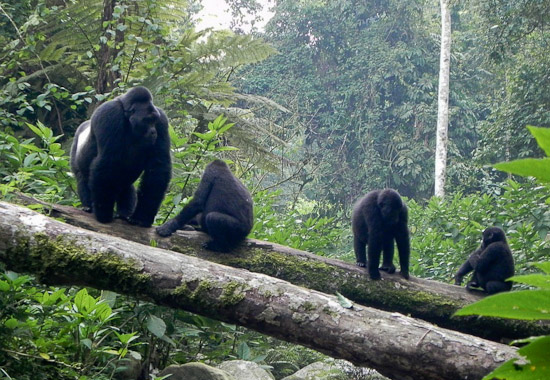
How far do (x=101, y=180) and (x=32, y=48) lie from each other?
3.86 meters

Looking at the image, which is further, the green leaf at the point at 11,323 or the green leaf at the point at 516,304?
the green leaf at the point at 11,323

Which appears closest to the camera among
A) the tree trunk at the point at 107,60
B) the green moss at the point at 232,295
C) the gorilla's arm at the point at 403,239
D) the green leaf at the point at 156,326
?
the green moss at the point at 232,295

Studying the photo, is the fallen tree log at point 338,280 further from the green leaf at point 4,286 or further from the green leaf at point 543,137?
the green leaf at point 543,137

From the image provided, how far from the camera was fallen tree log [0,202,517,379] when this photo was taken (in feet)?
11.5

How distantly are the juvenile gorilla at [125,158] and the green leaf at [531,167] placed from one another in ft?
15.9

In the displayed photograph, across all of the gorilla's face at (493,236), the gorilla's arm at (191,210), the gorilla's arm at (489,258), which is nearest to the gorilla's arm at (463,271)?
the gorilla's face at (493,236)

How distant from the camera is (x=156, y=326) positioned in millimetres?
4352

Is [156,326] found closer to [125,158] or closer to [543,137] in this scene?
A: [125,158]

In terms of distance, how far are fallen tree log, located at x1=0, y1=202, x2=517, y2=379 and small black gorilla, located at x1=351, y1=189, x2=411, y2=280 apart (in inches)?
102

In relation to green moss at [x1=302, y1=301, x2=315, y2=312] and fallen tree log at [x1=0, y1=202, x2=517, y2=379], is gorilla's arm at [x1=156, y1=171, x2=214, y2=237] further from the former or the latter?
green moss at [x1=302, y1=301, x2=315, y2=312]

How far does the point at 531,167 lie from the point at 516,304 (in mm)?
121

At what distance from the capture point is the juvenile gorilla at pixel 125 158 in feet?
17.0

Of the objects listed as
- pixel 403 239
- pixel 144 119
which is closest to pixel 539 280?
pixel 144 119

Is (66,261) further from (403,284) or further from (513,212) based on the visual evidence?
(513,212)
